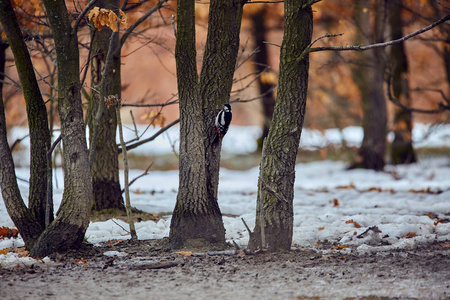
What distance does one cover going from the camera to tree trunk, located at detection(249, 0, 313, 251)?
5363 millimetres

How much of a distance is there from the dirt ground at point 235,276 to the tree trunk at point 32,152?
62cm

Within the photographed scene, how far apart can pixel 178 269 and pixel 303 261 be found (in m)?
1.22

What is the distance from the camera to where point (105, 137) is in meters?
7.56

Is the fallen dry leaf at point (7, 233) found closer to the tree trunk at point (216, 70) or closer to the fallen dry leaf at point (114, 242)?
the fallen dry leaf at point (114, 242)

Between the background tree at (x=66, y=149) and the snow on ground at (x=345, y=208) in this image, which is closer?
the background tree at (x=66, y=149)

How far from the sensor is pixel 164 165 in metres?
19.5

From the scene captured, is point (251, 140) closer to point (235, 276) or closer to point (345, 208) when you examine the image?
point (345, 208)

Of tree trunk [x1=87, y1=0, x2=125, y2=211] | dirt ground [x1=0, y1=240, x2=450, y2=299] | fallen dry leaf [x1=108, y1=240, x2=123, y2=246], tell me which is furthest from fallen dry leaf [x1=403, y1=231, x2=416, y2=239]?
tree trunk [x1=87, y1=0, x2=125, y2=211]

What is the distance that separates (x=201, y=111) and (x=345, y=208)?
12.5 feet

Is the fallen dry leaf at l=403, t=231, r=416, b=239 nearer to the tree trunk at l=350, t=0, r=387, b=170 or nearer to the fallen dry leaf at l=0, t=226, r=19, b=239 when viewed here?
the fallen dry leaf at l=0, t=226, r=19, b=239

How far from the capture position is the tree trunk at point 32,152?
548cm

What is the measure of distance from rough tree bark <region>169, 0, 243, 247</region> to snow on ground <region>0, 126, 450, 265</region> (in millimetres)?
746

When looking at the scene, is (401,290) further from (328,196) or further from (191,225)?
(328,196)

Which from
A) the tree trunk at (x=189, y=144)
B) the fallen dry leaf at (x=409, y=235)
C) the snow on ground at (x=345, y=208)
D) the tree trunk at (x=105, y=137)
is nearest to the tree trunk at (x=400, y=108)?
the snow on ground at (x=345, y=208)
